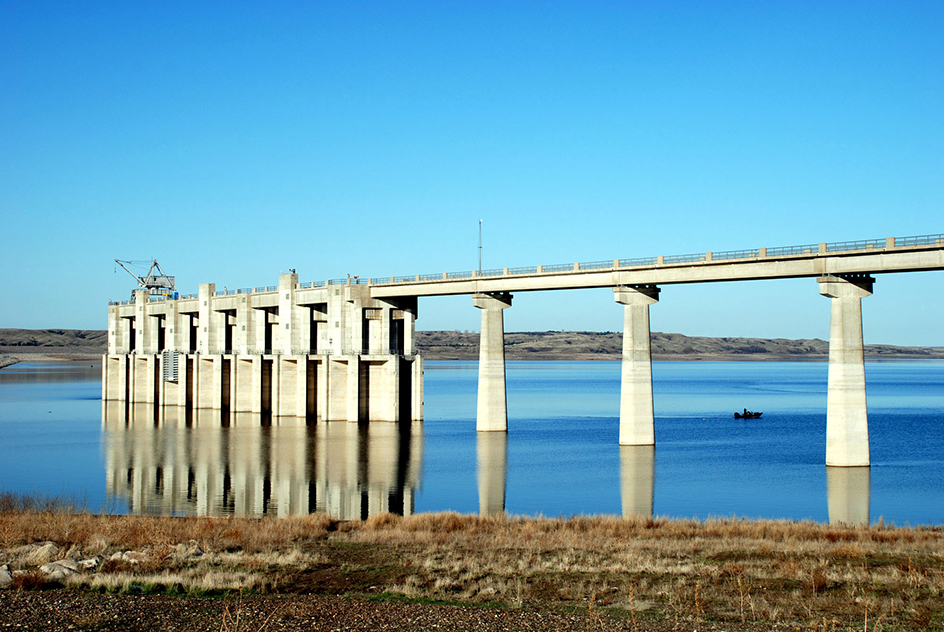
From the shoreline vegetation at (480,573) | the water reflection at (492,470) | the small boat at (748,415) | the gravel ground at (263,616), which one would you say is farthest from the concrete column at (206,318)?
the gravel ground at (263,616)

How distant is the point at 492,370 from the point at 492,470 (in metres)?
15.4

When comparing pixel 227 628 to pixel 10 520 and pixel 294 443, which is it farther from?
pixel 294 443

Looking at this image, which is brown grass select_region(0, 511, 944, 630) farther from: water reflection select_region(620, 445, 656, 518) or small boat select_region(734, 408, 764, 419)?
small boat select_region(734, 408, 764, 419)

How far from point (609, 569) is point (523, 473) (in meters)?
24.9

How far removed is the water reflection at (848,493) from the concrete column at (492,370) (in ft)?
76.4

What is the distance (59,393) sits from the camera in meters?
113

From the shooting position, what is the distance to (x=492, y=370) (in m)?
61.0

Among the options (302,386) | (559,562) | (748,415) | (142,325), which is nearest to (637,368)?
(559,562)

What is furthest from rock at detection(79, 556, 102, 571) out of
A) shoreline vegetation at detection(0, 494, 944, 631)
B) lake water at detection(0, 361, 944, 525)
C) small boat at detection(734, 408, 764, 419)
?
small boat at detection(734, 408, 764, 419)

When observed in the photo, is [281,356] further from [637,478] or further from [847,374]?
[847,374]

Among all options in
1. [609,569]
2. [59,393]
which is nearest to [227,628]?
[609,569]

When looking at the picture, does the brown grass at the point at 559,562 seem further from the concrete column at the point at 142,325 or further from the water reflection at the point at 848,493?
the concrete column at the point at 142,325

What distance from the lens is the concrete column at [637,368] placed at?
52.1 metres

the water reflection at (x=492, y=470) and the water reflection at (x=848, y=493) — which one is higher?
the water reflection at (x=848, y=493)
